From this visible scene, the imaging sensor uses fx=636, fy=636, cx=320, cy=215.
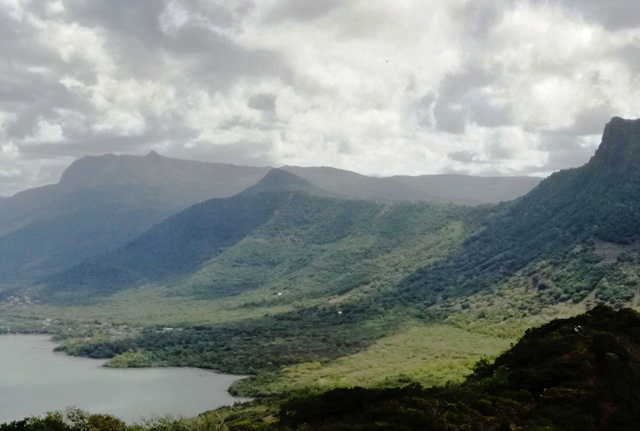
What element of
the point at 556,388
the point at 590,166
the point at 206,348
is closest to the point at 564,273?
the point at 590,166

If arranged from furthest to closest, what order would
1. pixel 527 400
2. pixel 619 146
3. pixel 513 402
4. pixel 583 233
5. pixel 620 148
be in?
1. pixel 619 146
2. pixel 620 148
3. pixel 583 233
4. pixel 527 400
5. pixel 513 402

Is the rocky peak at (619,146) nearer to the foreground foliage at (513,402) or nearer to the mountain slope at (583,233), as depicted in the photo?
the mountain slope at (583,233)

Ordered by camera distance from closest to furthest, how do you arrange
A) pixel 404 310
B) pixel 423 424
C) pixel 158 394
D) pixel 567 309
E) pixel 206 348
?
pixel 423 424 → pixel 158 394 → pixel 567 309 → pixel 206 348 → pixel 404 310

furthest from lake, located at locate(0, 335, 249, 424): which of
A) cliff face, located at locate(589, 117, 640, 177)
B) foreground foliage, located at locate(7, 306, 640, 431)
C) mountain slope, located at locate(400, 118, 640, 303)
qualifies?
cliff face, located at locate(589, 117, 640, 177)

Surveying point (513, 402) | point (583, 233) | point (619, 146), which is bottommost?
point (513, 402)

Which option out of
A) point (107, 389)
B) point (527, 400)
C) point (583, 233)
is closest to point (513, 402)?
point (527, 400)

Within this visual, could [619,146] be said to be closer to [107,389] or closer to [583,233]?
[583,233]

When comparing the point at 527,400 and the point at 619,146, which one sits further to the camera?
the point at 619,146

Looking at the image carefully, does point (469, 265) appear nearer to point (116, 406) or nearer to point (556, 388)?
point (116, 406)
